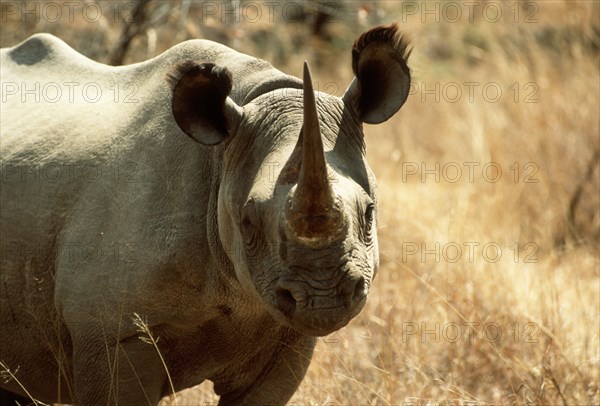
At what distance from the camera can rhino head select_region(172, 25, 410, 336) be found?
10.6 feet

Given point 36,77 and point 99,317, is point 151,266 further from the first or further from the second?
point 36,77

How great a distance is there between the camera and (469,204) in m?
8.92

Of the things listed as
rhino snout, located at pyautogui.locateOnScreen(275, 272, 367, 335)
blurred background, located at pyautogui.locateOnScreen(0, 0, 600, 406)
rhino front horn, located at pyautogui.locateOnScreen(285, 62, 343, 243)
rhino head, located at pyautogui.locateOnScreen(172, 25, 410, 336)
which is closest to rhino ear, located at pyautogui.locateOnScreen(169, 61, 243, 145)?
rhino head, located at pyautogui.locateOnScreen(172, 25, 410, 336)

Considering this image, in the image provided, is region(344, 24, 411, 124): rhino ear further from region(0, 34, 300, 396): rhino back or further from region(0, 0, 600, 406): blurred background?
region(0, 0, 600, 406): blurred background

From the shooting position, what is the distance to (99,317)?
Answer: 403 centimetres

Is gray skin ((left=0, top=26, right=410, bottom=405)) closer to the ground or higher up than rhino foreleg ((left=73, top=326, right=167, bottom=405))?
higher up

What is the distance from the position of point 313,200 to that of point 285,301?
14.6 inches

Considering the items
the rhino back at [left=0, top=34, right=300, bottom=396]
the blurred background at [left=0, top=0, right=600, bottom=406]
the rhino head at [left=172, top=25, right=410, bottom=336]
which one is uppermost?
the rhino head at [left=172, top=25, right=410, bottom=336]

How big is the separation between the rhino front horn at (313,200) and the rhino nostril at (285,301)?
222mm

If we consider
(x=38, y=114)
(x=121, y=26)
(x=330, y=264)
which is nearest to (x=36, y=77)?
(x=38, y=114)

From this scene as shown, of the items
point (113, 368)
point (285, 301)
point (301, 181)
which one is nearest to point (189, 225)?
point (113, 368)

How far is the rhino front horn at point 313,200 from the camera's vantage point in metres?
3.20

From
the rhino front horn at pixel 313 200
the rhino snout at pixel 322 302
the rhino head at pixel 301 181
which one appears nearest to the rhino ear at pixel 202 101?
the rhino head at pixel 301 181

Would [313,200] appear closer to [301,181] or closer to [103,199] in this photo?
[301,181]
